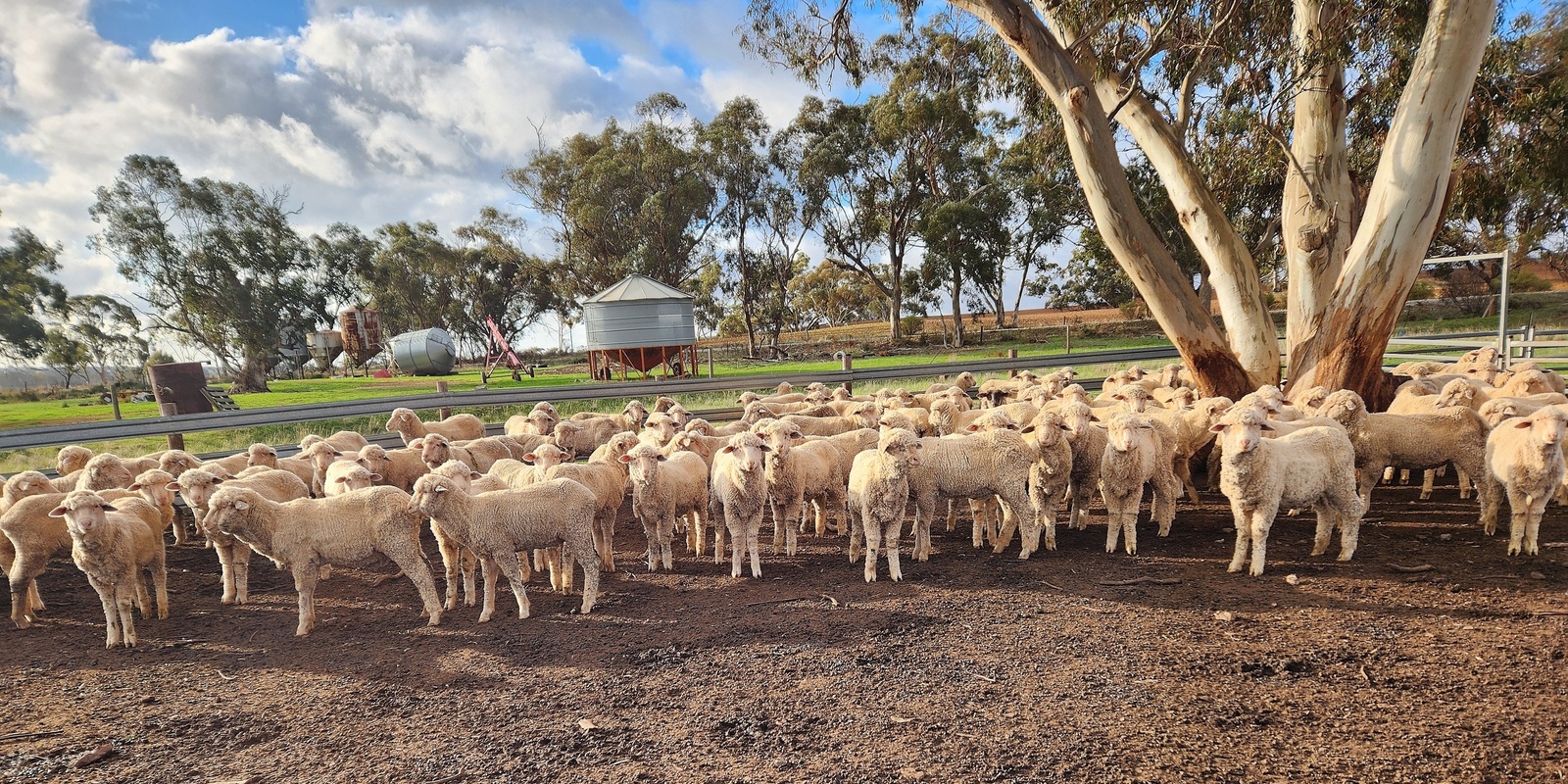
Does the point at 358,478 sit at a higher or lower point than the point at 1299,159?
lower

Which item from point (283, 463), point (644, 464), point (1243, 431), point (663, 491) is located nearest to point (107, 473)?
point (283, 463)

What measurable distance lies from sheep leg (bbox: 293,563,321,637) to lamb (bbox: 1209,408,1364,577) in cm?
879

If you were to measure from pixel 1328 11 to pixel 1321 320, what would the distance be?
504 centimetres

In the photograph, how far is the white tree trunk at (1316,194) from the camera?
12.0 metres

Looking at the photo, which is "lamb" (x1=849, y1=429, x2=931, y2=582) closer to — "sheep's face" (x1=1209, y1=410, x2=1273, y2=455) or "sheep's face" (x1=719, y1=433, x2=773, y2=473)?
"sheep's face" (x1=719, y1=433, x2=773, y2=473)

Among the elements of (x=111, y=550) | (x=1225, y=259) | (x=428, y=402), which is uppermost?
(x=1225, y=259)

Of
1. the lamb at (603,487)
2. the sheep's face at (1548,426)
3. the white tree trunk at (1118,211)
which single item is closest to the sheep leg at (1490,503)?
the sheep's face at (1548,426)

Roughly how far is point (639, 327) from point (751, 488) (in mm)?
25185

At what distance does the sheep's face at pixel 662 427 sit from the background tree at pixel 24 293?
37896 millimetres

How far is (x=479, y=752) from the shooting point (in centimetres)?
447

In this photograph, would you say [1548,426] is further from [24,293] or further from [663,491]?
[24,293]

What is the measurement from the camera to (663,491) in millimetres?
7805

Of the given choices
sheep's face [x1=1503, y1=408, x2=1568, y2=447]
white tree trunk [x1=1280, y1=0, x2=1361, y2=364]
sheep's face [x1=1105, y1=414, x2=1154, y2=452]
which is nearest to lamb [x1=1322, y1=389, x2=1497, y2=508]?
sheep's face [x1=1503, y1=408, x2=1568, y2=447]

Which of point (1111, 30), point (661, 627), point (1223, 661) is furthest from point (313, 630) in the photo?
point (1111, 30)
